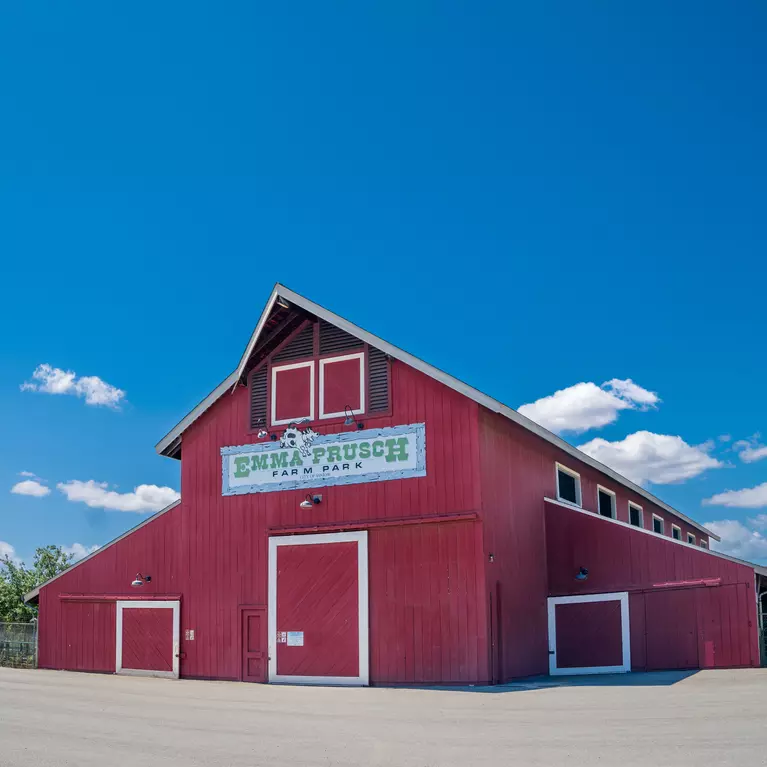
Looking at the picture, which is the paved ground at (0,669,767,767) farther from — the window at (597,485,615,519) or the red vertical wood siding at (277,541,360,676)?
the window at (597,485,615,519)

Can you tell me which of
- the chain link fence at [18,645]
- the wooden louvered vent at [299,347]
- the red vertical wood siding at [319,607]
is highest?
the wooden louvered vent at [299,347]

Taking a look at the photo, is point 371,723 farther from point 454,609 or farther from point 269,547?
point 269,547

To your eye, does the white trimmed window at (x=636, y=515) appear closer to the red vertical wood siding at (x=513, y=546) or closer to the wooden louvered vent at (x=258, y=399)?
the red vertical wood siding at (x=513, y=546)

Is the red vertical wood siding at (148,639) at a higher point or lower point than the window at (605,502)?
lower

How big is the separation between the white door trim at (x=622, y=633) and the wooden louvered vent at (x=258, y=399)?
8.98 meters

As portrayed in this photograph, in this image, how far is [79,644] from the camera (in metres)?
27.0

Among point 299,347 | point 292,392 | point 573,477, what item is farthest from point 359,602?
point 573,477

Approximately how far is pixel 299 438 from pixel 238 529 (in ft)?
9.85

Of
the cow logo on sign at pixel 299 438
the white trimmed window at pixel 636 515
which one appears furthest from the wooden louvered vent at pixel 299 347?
the white trimmed window at pixel 636 515

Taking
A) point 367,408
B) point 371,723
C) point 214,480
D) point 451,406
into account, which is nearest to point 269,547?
point 214,480

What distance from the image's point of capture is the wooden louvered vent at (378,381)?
2286 cm

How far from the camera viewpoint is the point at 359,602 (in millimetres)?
22266

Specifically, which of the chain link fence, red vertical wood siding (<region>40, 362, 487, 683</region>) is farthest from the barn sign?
the chain link fence

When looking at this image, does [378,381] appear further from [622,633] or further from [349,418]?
[622,633]
